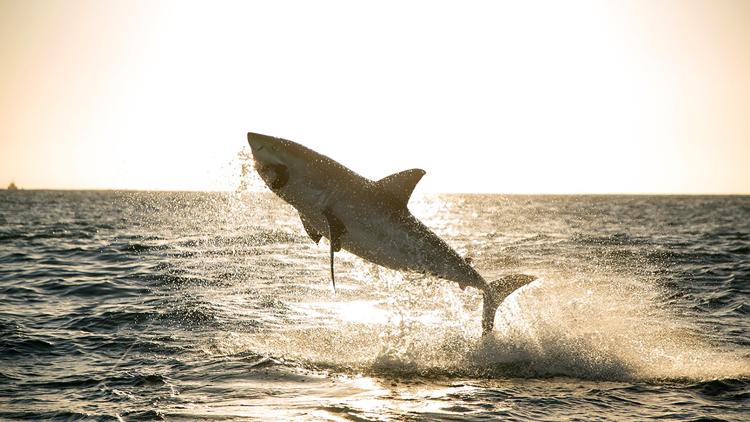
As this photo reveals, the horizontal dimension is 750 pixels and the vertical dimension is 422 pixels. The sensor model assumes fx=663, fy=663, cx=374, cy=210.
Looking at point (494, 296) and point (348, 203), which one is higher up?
point (348, 203)

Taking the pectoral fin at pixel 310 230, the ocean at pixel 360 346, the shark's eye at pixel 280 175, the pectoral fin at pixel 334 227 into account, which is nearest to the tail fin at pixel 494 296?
the ocean at pixel 360 346

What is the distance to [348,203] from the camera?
962 cm

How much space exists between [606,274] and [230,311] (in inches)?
529

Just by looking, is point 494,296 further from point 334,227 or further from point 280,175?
point 280,175

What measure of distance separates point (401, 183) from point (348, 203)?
850 millimetres

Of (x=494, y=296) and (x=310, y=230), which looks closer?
(x=310, y=230)

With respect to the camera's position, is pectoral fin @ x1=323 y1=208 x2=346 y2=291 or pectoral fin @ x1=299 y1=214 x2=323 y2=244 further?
pectoral fin @ x1=299 y1=214 x2=323 y2=244

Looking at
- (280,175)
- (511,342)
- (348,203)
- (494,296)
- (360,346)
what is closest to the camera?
(280,175)

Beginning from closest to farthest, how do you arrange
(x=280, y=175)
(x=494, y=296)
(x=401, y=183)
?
(x=280, y=175) < (x=401, y=183) < (x=494, y=296)

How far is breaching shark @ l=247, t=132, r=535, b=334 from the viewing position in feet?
31.1

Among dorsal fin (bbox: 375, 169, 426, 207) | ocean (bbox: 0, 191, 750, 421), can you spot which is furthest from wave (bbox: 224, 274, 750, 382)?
dorsal fin (bbox: 375, 169, 426, 207)

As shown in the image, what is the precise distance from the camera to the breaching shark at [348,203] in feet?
31.1

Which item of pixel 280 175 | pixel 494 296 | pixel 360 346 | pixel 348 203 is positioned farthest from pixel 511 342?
pixel 280 175

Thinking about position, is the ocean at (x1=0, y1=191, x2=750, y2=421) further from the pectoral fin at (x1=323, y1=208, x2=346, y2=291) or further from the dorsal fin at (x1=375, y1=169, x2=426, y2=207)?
the dorsal fin at (x1=375, y1=169, x2=426, y2=207)
